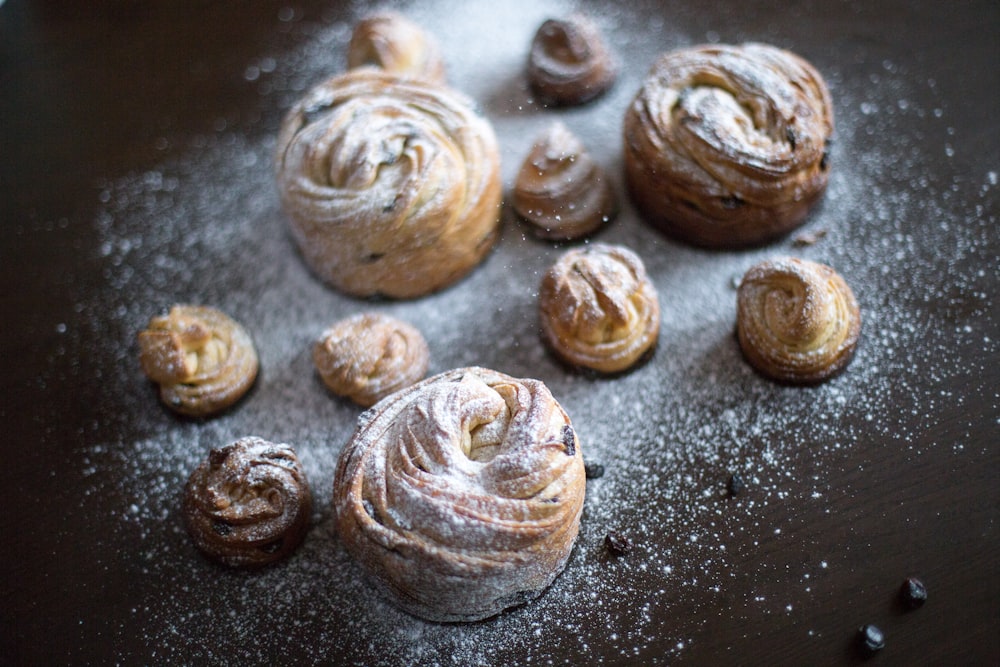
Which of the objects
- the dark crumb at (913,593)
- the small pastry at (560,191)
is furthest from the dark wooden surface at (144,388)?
the small pastry at (560,191)

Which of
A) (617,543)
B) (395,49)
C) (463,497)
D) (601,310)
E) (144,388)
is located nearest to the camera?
(463,497)

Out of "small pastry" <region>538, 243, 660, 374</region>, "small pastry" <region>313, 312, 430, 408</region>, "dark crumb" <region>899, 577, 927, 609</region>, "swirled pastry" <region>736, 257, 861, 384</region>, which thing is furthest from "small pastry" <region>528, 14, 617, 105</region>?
"dark crumb" <region>899, 577, 927, 609</region>

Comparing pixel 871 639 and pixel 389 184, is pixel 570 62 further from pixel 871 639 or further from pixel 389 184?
pixel 871 639

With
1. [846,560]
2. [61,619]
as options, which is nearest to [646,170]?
[846,560]

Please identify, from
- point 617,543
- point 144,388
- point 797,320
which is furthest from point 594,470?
point 144,388

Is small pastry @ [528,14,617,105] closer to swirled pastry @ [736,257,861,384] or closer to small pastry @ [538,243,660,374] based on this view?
small pastry @ [538,243,660,374]

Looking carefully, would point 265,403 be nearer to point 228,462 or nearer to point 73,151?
point 228,462
